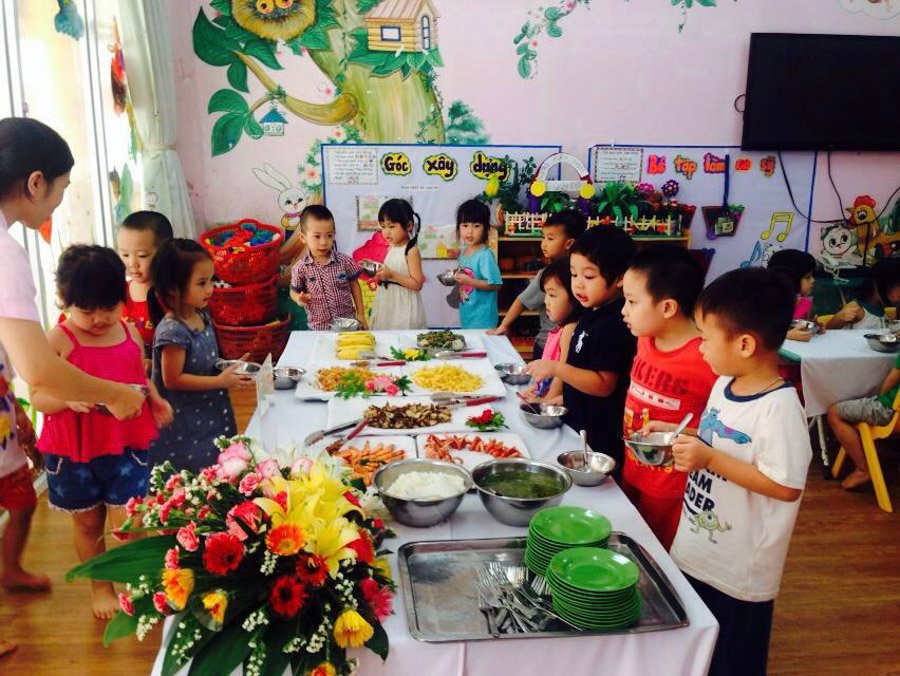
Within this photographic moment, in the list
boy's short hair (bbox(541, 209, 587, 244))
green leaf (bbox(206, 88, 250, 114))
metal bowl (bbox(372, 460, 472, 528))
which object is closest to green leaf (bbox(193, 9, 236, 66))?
green leaf (bbox(206, 88, 250, 114))

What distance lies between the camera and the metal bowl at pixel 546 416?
213 cm

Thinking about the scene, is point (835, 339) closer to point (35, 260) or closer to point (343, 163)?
point (343, 163)

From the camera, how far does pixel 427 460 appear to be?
1.75m

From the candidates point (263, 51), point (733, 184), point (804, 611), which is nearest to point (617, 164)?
point (733, 184)

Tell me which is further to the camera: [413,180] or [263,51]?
[413,180]

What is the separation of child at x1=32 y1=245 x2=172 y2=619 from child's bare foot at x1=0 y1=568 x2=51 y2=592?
274mm

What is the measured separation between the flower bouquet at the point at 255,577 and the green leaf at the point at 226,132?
4.62 m

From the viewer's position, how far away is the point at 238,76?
521cm

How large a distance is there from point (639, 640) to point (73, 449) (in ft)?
6.28

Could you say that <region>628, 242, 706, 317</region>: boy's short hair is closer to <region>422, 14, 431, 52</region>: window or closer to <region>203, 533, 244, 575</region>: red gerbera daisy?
<region>203, 533, 244, 575</region>: red gerbera daisy

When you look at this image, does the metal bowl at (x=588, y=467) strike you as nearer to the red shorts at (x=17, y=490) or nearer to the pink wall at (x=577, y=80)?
the red shorts at (x=17, y=490)

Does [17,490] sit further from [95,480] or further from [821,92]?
[821,92]

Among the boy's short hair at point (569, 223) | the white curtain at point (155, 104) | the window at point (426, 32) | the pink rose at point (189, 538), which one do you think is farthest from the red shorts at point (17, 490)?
the window at point (426, 32)

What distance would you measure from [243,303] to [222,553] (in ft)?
13.6
